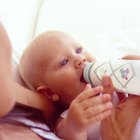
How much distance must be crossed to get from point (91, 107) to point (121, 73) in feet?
0.34

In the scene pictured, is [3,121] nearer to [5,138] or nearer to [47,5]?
[5,138]

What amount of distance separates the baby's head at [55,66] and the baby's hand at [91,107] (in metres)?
0.16

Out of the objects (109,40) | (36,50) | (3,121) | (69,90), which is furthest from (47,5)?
(3,121)

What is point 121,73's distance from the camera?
0.85m

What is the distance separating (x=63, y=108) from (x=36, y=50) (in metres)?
0.19

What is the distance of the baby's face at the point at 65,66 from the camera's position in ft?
3.31

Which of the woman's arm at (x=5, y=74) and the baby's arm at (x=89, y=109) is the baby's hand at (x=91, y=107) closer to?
the baby's arm at (x=89, y=109)

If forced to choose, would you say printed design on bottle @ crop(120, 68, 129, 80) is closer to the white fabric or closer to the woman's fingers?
the woman's fingers

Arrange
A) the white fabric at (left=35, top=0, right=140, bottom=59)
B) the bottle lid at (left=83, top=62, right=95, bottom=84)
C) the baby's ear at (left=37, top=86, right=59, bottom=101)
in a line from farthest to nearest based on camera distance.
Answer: the white fabric at (left=35, top=0, right=140, bottom=59) < the baby's ear at (left=37, top=86, right=59, bottom=101) < the bottle lid at (left=83, top=62, right=95, bottom=84)

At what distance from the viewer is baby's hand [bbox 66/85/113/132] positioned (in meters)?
0.82

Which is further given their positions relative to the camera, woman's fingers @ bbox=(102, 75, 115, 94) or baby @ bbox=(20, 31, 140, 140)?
baby @ bbox=(20, 31, 140, 140)

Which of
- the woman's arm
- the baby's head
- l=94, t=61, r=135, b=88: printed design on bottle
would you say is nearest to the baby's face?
the baby's head

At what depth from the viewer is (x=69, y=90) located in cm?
103

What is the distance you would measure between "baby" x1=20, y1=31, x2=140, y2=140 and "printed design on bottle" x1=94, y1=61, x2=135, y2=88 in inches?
2.6
